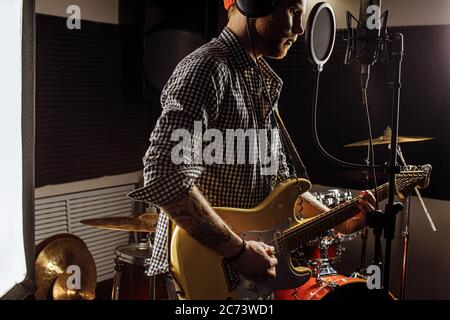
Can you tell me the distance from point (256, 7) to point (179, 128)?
0.45 m

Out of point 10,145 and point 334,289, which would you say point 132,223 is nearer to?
point 334,289

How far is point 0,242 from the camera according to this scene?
73cm

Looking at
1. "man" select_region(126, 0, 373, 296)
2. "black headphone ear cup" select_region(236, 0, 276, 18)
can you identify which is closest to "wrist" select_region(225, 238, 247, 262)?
"man" select_region(126, 0, 373, 296)

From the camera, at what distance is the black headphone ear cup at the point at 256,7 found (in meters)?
1.57

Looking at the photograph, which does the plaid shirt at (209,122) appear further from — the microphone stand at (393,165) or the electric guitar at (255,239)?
the microphone stand at (393,165)

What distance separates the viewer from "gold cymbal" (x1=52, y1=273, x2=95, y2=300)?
295 centimetres

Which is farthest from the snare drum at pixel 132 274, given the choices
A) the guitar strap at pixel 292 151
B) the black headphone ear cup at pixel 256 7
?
the black headphone ear cup at pixel 256 7

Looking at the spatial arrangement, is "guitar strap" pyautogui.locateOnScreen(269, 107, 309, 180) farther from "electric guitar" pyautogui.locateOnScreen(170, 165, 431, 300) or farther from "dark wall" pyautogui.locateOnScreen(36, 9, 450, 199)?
"dark wall" pyautogui.locateOnScreen(36, 9, 450, 199)

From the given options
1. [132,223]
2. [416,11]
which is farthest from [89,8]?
[416,11]

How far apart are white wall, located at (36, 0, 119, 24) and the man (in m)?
1.96

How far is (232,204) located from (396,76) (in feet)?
2.08

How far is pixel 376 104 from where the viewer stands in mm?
3684

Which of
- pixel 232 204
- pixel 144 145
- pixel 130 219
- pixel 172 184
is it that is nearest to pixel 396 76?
pixel 232 204
